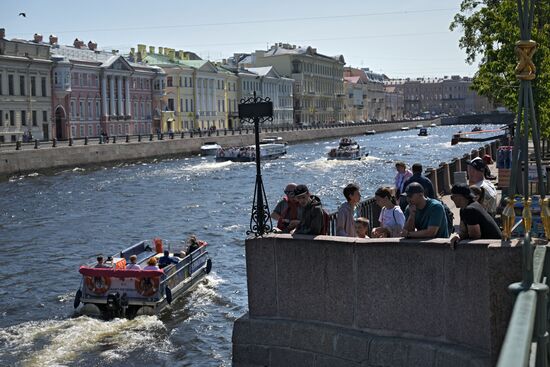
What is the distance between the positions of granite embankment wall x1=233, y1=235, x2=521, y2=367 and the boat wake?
5.01 metres

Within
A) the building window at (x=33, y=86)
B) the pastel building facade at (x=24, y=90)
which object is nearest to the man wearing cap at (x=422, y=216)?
the pastel building facade at (x=24, y=90)

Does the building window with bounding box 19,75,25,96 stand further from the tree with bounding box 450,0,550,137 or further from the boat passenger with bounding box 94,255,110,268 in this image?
the boat passenger with bounding box 94,255,110,268

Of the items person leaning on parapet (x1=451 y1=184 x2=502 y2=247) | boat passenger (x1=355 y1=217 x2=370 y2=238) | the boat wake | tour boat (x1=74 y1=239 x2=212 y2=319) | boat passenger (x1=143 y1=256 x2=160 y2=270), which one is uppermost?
person leaning on parapet (x1=451 y1=184 x2=502 y2=247)

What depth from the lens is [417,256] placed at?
7297 millimetres

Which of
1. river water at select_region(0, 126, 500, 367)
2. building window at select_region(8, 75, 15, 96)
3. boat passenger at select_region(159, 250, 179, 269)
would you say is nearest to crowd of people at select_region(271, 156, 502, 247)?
river water at select_region(0, 126, 500, 367)

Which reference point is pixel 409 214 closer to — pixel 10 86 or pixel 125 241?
pixel 125 241

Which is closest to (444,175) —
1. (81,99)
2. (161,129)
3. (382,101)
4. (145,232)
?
(145,232)

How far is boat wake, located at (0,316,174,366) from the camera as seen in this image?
1270cm

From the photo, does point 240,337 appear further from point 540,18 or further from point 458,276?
point 540,18

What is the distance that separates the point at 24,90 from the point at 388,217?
5726cm

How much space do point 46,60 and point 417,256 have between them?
6099 centimetres

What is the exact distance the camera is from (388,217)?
898cm

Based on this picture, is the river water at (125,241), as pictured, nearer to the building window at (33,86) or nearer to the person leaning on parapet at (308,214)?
the person leaning on parapet at (308,214)

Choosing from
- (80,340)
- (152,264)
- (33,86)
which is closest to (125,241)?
(152,264)
